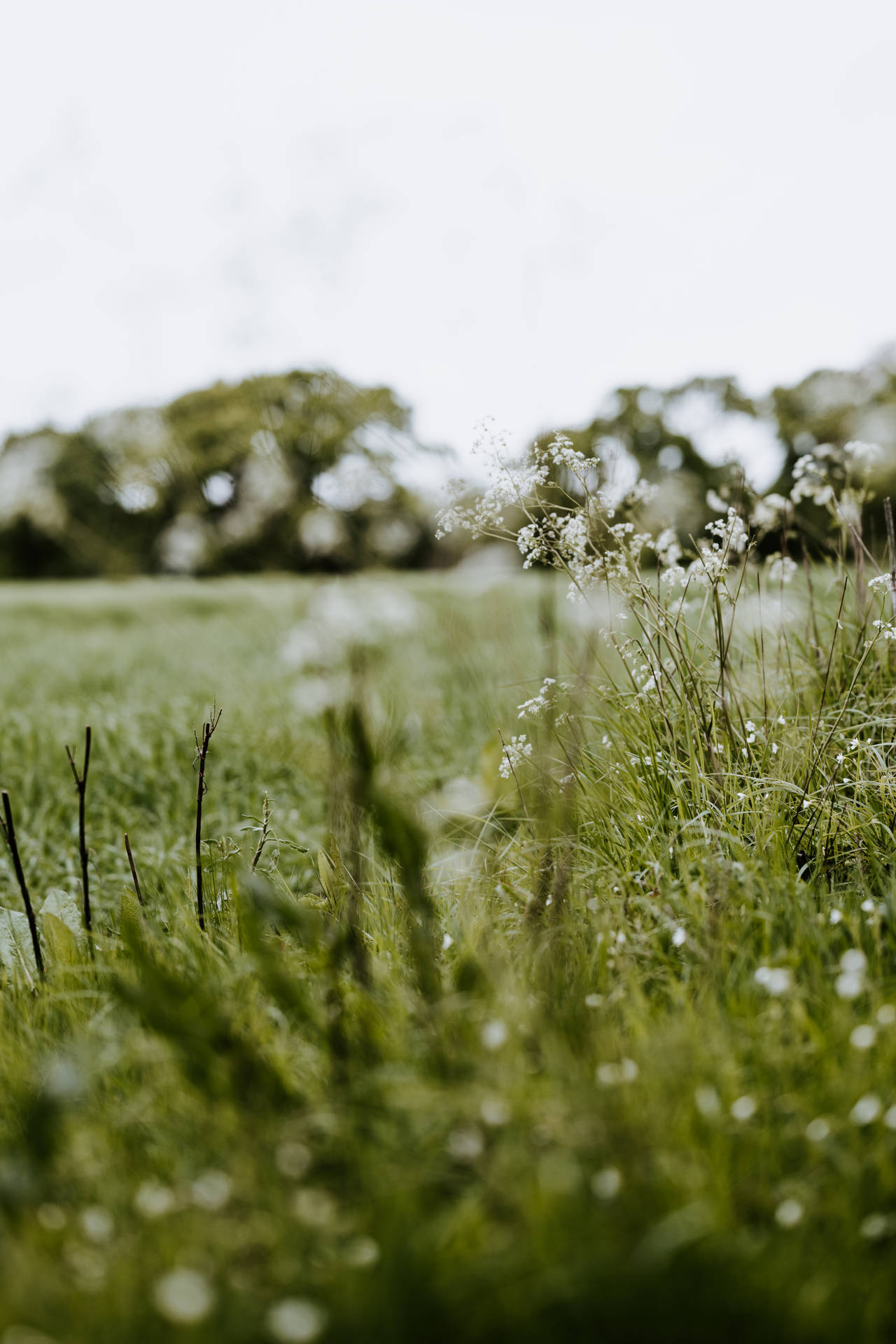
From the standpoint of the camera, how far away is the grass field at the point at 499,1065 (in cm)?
94

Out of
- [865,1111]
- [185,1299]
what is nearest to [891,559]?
[865,1111]

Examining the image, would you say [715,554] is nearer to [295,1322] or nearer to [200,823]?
[200,823]

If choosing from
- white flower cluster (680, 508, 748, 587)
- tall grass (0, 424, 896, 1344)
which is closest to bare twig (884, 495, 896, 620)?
tall grass (0, 424, 896, 1344)

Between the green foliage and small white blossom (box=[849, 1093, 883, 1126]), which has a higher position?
the green foliage

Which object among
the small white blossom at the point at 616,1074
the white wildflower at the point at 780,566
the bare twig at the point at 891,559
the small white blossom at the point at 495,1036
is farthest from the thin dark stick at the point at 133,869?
the bare twig at the point at 891,559

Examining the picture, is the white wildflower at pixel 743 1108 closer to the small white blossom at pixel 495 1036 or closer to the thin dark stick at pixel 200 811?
the small white blossom at pixel 495 1036

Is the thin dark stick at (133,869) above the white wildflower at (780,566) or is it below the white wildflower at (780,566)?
below

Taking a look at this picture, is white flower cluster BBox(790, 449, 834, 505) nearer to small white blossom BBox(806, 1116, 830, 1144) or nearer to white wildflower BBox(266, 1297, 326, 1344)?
small white blossom BBox(806, 1116, 830, 1144)

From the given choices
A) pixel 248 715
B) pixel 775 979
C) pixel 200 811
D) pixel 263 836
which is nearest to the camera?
pixel 775 979

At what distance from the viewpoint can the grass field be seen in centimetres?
94

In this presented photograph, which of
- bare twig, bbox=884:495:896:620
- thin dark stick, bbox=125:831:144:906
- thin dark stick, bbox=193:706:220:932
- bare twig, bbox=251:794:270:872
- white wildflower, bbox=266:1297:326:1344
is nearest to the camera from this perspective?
white wildflower, bbox=266:1297:326:1344

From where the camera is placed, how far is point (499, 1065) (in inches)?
46.7

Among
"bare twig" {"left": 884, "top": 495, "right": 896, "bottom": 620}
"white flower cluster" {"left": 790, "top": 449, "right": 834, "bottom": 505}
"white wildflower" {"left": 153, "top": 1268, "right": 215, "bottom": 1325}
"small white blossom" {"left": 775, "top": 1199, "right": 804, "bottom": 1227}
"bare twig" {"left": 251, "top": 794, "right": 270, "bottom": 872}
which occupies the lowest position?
"small white blossom" {"left": 775, "top": 1199, "right": 804, "bottom": 1227}

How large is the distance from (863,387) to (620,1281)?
25.0m
